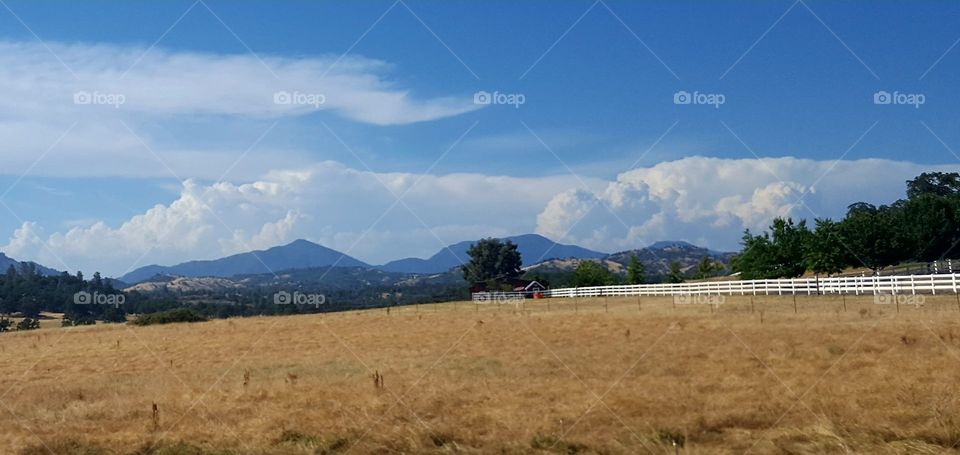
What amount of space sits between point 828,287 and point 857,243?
159ft

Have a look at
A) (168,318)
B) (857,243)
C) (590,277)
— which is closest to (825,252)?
(857,243)

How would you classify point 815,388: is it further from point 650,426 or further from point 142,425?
point 142,425

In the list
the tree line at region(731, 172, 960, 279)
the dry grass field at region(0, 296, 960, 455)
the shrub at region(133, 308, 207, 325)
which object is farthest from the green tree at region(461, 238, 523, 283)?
the dry grass field at region(0, 296, 960, 455)

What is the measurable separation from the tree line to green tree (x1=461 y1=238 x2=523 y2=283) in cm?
6520

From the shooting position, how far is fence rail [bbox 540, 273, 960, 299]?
40.8 metres

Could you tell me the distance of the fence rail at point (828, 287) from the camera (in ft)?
134

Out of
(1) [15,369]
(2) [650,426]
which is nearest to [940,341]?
(2) [650,426]

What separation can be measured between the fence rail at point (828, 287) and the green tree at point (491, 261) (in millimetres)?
93910

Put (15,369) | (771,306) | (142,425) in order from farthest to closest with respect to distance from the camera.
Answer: (771,306), (15,369), (142,425)

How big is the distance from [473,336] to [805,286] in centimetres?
2608

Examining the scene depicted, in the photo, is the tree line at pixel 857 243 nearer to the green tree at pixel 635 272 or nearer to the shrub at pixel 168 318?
the green tree at pixel 635 272

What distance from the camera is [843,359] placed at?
20234 mm

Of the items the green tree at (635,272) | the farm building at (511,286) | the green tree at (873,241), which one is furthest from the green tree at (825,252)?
the farm building at (511,286)

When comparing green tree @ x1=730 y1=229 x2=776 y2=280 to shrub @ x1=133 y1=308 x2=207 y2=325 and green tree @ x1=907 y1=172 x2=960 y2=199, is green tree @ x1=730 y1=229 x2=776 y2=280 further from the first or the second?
green tree @ x1=907 y1=172 x2=960 y2=199
